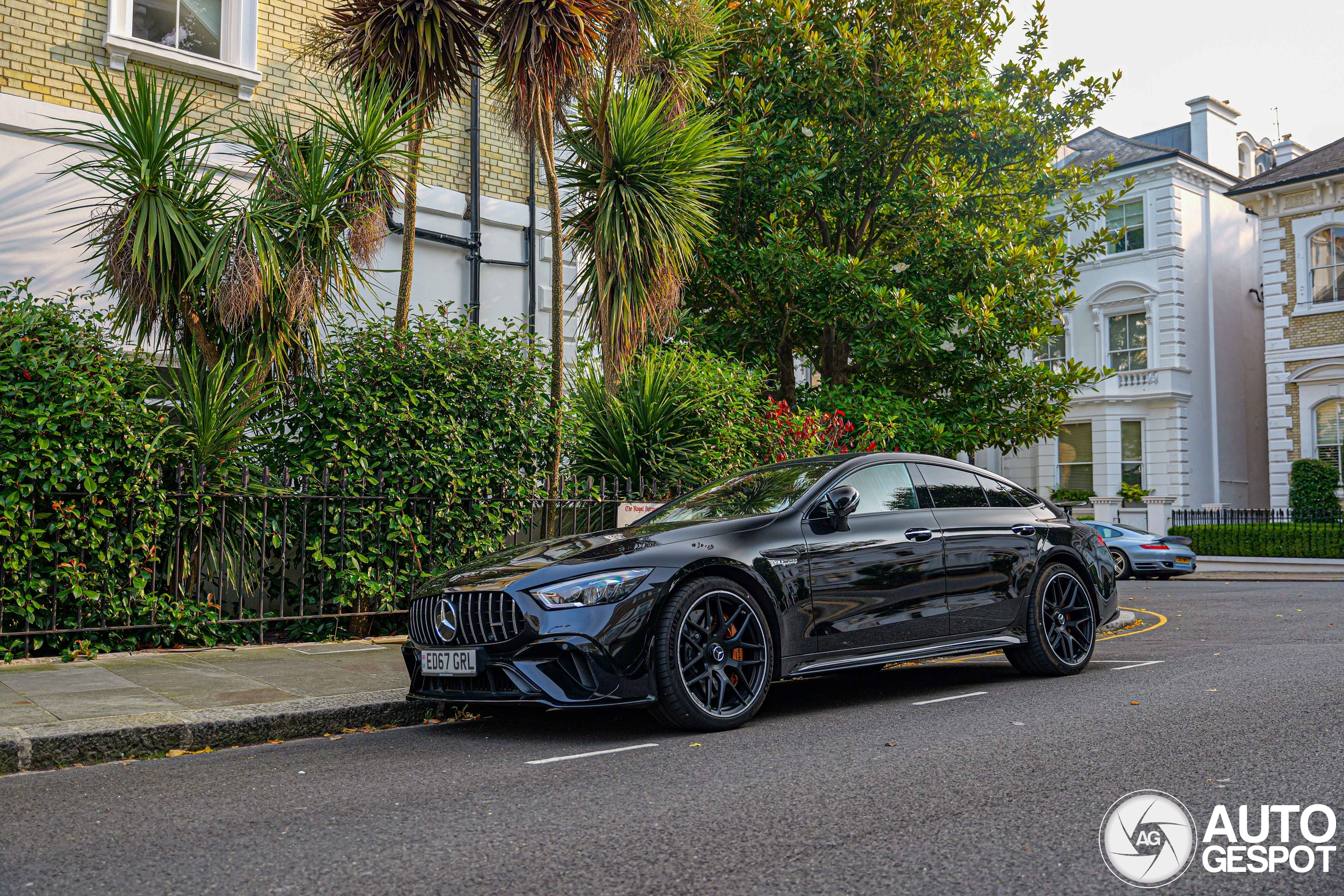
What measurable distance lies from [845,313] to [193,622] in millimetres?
9453

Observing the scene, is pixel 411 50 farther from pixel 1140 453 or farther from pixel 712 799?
pixel 1140 453

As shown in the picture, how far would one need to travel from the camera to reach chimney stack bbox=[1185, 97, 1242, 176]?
35156 mm

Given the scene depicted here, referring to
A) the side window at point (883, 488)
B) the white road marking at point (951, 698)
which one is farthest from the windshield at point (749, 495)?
the white road marking at point (951, 698)

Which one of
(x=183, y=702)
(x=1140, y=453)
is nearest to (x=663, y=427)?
(x=183, y=702)

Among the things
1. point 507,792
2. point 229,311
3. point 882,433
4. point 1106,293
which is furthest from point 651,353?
point 1106,293

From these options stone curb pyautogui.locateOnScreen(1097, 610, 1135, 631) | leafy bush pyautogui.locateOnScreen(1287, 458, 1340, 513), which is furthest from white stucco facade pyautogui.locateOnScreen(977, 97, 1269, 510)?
stone curb pyautogui.locateOnScreen(1097, 610, 1135, 631)

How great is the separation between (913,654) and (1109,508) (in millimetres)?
26009

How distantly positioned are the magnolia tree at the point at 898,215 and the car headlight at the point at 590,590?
9.21 meters

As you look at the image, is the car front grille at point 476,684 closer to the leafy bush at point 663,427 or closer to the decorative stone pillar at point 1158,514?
the leafy bush at point 663,427

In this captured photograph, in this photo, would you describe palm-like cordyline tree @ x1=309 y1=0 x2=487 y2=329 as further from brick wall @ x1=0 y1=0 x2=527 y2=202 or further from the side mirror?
the side mirror

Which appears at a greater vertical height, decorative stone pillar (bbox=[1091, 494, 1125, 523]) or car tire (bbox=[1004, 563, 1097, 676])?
decorative stone pillar (bbox=[1091, 494, 1125, 523])

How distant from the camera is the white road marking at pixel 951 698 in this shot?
662cm

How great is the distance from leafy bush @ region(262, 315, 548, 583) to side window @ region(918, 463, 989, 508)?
3894 mm

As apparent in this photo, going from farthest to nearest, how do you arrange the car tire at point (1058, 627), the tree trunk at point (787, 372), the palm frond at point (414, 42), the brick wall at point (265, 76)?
the tree trunk at point (787, 372) < the brick wall at point (265, 76) < the palm frond at point (414, 42) < the car tire at point (1058, 627)
